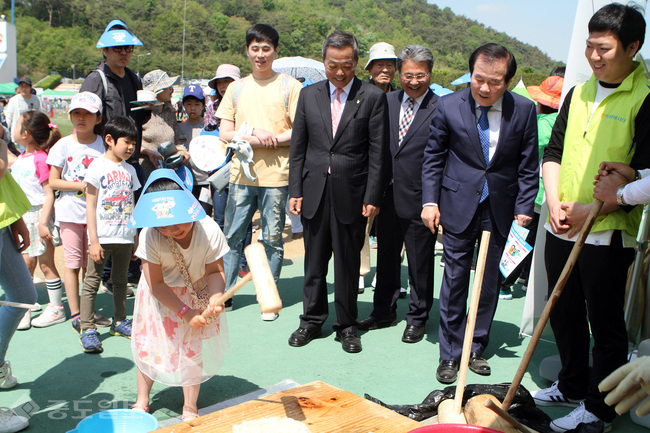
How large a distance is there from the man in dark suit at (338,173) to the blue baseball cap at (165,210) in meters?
1.45

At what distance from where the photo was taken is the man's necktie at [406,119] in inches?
166

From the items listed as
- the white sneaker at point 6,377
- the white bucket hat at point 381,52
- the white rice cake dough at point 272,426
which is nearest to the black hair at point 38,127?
the white sneaker at point 6,377

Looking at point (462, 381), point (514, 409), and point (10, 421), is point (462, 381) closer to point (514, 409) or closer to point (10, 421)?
point (514, 409)

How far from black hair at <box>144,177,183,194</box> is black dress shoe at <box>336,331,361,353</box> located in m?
1.81

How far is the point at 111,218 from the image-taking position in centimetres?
395

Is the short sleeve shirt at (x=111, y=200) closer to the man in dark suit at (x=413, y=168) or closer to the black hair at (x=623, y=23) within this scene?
the man in dark suit at (x=413, y=168)

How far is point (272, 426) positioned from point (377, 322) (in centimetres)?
267

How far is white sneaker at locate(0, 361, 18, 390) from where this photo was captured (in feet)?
10.3

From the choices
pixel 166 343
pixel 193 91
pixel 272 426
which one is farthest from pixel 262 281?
pixel 193 91

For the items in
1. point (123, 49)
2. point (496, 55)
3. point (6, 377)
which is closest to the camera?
point (6, 377)

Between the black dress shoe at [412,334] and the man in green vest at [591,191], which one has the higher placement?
the man in green vest at [591,191]

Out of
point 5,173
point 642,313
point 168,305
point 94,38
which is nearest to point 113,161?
point 5,173

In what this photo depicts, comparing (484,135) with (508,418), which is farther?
(484,135)

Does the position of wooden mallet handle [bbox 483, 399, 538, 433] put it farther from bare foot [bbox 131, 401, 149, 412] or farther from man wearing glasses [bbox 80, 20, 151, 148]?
man wearing glasses [bbox 80, 20, 151, 148]
